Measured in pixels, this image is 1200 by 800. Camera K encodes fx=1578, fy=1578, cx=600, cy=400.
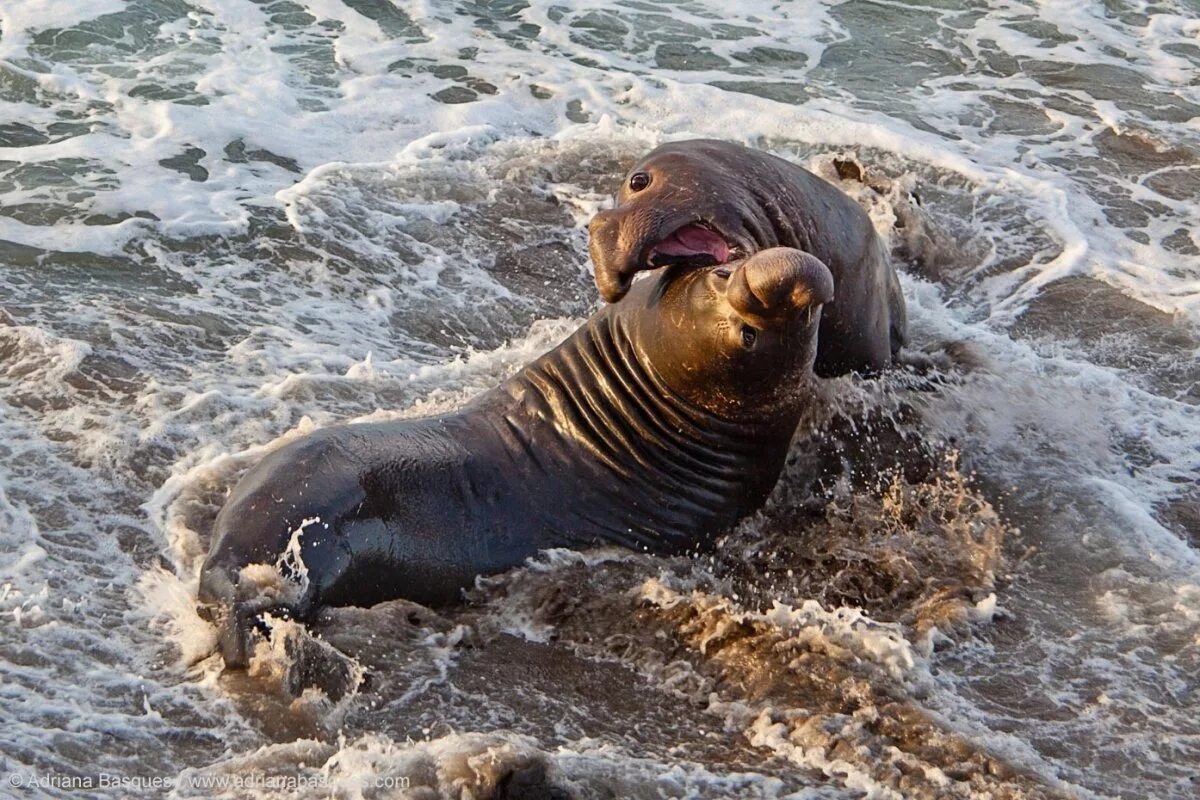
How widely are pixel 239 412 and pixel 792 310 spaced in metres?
3.04

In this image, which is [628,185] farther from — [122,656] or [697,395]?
[122,656]

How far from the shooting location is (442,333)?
912 centimetres

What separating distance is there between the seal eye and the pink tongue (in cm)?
35

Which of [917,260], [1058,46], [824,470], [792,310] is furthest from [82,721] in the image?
[1058,46]

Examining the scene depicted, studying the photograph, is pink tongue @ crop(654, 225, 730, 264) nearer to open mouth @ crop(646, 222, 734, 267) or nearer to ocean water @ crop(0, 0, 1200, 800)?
open mouth @ crop(646, 222, 734, 267)

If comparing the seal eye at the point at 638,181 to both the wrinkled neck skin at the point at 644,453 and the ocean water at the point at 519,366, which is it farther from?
the ocean water at the point at 519,366

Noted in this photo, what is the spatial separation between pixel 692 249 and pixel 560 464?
110cm

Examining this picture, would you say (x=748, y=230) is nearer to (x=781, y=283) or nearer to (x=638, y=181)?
(x=638, y=181)

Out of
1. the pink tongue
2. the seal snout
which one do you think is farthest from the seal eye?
the seal snout

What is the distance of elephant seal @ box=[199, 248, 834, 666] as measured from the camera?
602 cm

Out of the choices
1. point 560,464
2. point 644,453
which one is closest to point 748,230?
point 644,453

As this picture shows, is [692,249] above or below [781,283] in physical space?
below

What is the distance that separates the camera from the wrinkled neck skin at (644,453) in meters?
6.85

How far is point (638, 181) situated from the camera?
7.04 m
